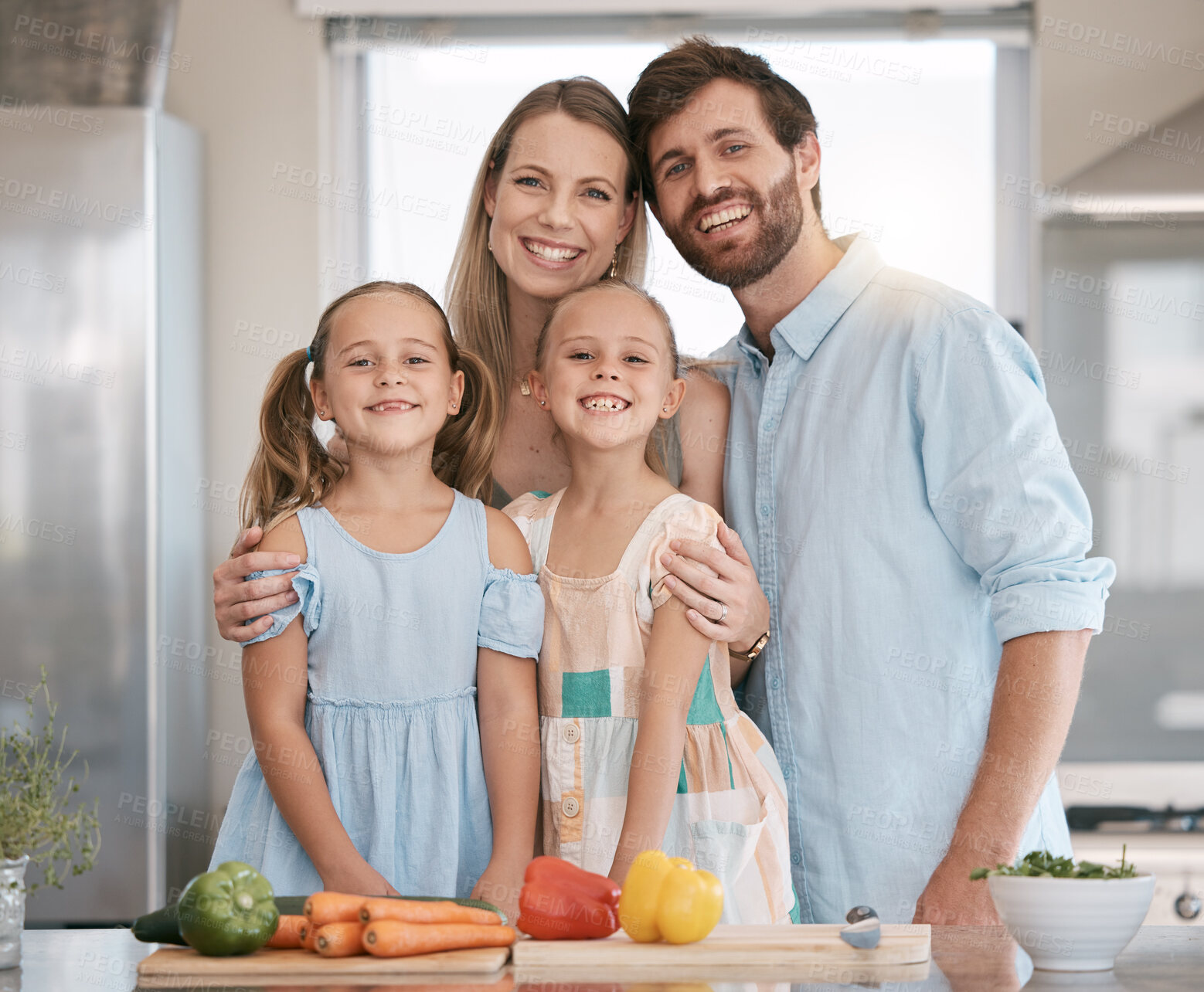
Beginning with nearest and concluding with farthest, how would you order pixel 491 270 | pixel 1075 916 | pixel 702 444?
pixel 1075 916, pixel 702 444, pixel 491 270

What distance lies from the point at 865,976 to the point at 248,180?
2.89 metres

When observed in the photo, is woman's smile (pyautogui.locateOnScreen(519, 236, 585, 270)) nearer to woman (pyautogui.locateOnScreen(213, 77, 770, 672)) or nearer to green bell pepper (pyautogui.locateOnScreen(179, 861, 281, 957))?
woman (pyautogui.locateOnScreen(213, 77, 770, 672))

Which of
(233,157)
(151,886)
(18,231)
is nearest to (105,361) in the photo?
(18,231)

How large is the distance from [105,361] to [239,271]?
0.58m

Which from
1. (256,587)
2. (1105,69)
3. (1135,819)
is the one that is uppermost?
(1105,69)

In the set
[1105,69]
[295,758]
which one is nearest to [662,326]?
[295,758]

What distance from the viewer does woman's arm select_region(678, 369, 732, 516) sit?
6.02 ft

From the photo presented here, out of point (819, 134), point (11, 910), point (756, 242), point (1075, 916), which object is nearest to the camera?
point (1075, 916)

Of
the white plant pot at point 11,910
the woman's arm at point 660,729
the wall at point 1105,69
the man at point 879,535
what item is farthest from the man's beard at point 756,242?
the wall at point 1105,69

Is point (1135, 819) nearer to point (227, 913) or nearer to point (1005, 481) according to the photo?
point (1005, 481)

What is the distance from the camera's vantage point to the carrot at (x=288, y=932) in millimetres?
1116

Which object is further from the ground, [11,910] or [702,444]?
[702,444]

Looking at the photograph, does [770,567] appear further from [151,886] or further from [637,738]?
[151,886]

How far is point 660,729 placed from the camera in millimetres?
1478
